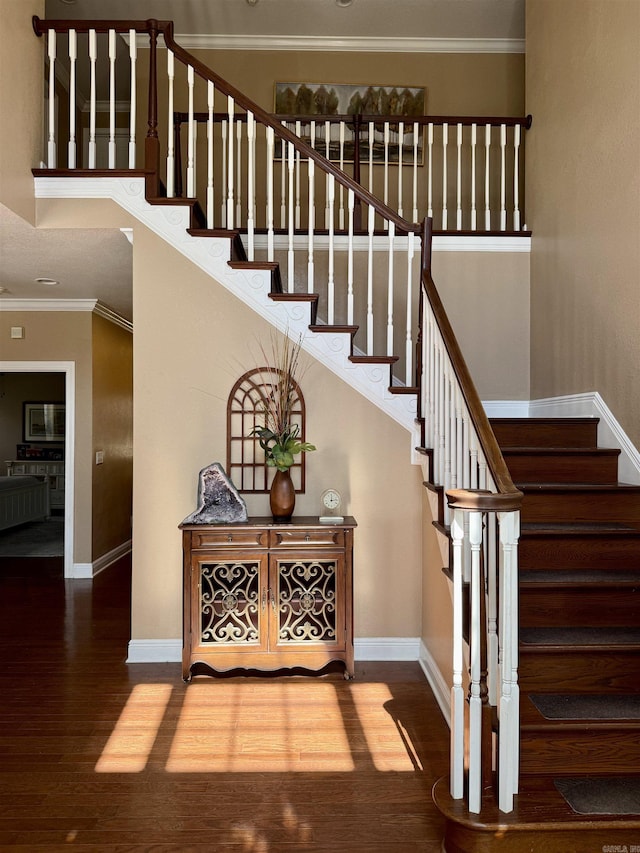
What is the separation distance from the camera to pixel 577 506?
297 centimetres

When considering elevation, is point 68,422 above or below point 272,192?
below

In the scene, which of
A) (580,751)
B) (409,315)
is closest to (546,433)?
(409,315)

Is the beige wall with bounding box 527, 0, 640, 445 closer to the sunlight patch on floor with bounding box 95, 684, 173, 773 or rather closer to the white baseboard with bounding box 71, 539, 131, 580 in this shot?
the sunlight patch on floor with bounding box 95, 684, 173, 773

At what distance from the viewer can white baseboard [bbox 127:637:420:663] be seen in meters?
3.70

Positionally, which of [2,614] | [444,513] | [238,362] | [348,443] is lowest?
[2,614]

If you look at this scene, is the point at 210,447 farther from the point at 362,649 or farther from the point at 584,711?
the point at 584,711

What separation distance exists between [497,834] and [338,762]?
32.6 inches

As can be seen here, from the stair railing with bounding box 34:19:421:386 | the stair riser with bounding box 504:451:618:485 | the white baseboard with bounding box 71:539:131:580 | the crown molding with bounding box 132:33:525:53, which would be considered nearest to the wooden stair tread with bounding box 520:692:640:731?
the stair riser with bounding box 504:451:618:485

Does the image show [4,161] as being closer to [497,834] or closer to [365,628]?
[365,628]

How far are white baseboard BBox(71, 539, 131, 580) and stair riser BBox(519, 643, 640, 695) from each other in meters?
4.68

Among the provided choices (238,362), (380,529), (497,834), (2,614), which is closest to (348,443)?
(380,529)

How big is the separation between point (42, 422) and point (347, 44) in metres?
8.11

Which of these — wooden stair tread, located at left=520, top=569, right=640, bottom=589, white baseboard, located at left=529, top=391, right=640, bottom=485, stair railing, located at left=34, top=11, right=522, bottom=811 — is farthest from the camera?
white baseboard, located at left=529, top=391, right=640, bottom=485

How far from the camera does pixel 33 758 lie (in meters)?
2.62
